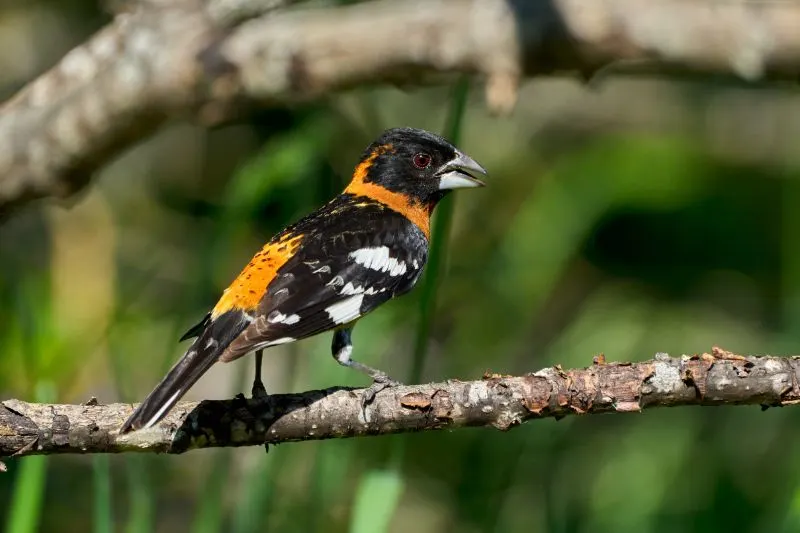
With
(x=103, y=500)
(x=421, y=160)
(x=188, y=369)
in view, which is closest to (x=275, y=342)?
(x=188, y=369)

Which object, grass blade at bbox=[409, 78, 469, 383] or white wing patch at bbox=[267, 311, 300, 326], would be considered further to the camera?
white wing patch at bbox=[267, 311, 300, 326]

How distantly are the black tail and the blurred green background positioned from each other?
10.1 inches

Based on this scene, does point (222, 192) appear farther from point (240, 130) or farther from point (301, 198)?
point (301, 198)

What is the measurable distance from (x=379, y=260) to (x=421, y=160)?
703 mm

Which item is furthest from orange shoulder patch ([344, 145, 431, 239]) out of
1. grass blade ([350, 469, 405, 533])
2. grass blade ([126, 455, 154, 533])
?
grass blade ([126, 455, 154, 533])

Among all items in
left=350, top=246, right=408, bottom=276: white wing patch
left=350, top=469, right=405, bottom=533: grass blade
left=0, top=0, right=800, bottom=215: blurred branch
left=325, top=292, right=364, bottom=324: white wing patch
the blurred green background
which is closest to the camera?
left=350, top=469, right=405, bottom=533: grass blade

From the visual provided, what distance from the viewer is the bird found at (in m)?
3.13

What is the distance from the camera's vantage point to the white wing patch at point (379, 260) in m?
3.66

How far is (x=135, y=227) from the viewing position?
703 centimetres

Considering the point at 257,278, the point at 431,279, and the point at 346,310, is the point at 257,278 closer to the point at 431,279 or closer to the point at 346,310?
the point at 346,310

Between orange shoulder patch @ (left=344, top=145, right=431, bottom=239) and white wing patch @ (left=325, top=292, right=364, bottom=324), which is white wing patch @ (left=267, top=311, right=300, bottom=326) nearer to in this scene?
white wing patch @ (left=325, top=292, right=364, bottom=324)

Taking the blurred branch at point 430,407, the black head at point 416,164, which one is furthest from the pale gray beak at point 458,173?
the blurred branch at point 430,407

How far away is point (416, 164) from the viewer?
4.29 metres

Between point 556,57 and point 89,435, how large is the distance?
5.79 ft
